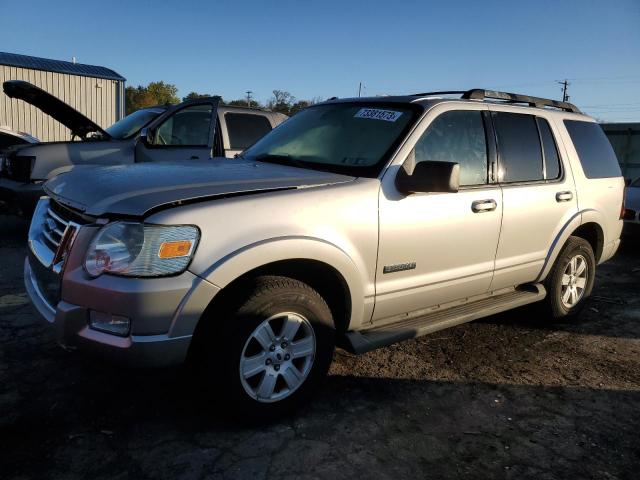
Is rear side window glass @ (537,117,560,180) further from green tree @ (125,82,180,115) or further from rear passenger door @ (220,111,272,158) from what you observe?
green tree @ (125,82,180,115)

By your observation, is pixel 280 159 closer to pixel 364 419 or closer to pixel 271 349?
pixel 271 349

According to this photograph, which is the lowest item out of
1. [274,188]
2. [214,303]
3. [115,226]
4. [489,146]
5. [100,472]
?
[100,472]

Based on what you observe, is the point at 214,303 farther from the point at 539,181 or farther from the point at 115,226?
the point at 539,181

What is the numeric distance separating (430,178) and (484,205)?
2.45 ft

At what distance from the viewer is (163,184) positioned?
8.86 feet

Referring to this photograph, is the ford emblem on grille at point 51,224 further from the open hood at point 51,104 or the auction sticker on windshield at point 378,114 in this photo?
the open hood at point 51,104

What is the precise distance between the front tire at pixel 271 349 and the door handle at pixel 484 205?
1.34 metres

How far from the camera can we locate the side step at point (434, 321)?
123 inches

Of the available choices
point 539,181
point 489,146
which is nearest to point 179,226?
point 489,146

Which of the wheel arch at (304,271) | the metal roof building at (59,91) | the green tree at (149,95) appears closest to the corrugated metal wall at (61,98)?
the metal roof building at (59,91)

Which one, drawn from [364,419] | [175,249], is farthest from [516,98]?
[175,249]

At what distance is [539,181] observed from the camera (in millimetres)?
4195

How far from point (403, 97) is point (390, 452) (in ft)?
7.71

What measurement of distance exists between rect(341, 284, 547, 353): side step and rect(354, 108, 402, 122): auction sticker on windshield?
4.43ft
